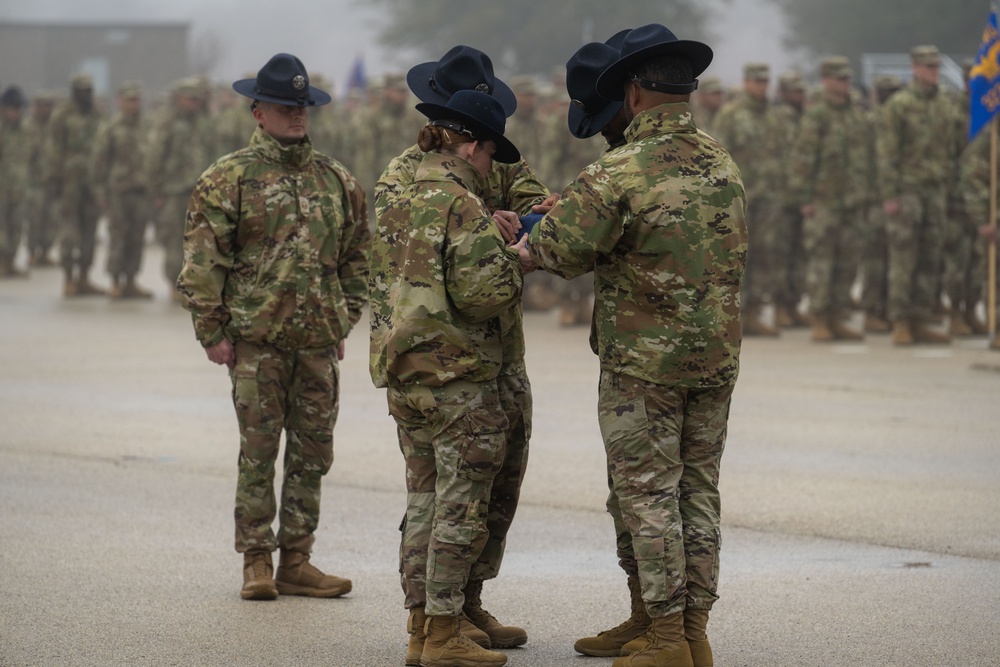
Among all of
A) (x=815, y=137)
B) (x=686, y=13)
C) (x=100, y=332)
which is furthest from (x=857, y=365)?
(x=686, y=13)

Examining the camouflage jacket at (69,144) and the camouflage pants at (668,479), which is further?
the camouflage jacket at (69,144)

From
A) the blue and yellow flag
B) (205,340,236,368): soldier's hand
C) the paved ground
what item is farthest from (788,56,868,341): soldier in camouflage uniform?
(205,340,236,368): soldier's hand

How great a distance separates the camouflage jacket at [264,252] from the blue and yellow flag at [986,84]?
A: 30.7 ft

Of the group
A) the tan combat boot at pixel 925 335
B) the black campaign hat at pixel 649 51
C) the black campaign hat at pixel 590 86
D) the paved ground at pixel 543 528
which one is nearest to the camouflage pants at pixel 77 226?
the paved ground at pixel 543 528

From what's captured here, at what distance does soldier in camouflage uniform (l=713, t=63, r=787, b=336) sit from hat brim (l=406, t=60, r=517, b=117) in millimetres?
11343

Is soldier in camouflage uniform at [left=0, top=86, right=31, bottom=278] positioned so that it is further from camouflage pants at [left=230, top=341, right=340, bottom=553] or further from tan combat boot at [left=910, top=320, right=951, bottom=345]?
camouflage pants at [left=230, top=341, right=340, bottom=553]

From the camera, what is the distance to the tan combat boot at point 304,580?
22.2 feet

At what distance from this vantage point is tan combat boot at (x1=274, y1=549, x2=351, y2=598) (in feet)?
22.2

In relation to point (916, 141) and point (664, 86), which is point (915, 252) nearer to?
point (916, 141)

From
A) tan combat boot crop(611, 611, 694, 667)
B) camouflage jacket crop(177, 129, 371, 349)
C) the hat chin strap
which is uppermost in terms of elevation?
the hat chin strap

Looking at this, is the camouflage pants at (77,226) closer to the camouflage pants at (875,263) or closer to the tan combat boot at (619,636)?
the camouflage pants at (875,263)

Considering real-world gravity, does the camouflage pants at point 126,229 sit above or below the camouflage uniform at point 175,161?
below

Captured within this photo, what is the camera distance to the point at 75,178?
72.0 ft

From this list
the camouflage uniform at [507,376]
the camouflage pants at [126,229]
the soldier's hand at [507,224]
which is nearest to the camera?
the soldier's hand at [507,224]
